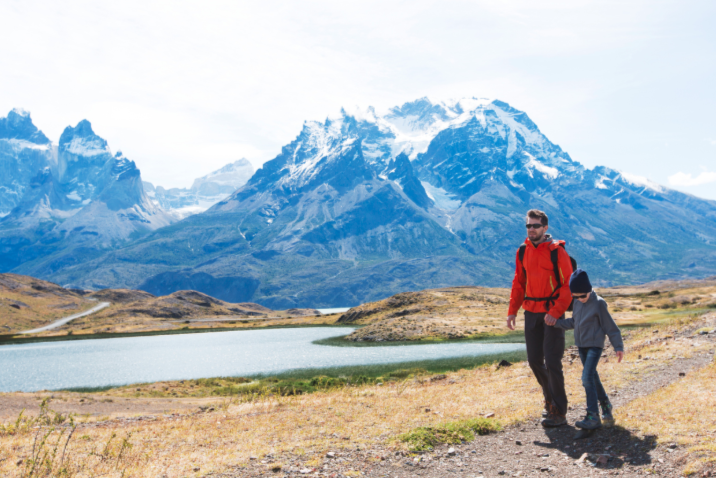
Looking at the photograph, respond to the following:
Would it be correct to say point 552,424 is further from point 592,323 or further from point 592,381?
point 592,323

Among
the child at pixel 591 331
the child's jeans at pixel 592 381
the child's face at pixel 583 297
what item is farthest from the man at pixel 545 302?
the child's jeans at pixel 592 381

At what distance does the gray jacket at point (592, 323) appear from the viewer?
11969mm

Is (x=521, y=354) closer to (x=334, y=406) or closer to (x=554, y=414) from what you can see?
(x=334, y=406)

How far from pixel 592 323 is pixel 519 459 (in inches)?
154

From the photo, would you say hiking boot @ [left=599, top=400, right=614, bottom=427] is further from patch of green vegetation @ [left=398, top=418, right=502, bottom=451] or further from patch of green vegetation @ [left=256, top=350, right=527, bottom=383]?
patch of green vegetation @ [left=256, top=350, right=527, bottom=383]

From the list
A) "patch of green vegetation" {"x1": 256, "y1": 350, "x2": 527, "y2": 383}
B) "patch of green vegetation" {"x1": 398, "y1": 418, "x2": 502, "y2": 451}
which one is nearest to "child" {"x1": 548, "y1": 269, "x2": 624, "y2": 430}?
"patch of green vegetation" {"x1": 398, "y1": 418, "x2": 502, "y2": 451}

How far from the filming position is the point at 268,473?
35.1 ft

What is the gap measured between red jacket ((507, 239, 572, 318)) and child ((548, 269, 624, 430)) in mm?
235

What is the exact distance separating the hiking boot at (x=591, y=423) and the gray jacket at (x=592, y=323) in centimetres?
169

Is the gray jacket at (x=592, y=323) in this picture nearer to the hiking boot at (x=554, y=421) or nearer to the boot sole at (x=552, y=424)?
the hiking boot at (x=554, y=421)

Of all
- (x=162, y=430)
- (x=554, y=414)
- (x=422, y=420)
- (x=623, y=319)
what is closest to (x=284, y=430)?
(x=422, y=420)

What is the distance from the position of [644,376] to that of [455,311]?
10534 centimetres

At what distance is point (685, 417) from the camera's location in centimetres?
1185

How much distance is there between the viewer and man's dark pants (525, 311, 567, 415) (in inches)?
492
